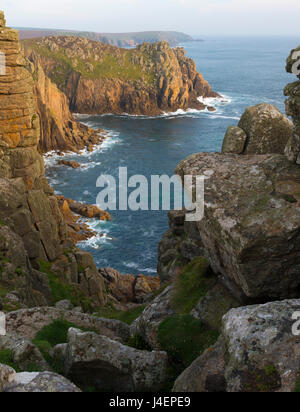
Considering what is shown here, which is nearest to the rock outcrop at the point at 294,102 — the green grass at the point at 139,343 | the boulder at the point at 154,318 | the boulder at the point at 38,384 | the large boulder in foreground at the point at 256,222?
the large boulder in foreground at the point at 256,222

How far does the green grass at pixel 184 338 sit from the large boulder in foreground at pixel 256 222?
3121 mm

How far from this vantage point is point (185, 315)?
22.5 metres

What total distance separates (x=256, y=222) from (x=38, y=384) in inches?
469

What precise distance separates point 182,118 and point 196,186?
16065cm

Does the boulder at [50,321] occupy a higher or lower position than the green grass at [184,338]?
lower

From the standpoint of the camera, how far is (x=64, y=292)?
4353cm

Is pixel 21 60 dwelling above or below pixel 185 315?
above

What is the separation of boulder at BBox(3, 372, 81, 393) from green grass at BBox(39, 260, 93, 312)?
28753 millimetres

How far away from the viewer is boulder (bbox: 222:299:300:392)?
12.4m

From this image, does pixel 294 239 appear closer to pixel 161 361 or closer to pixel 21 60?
pixel 161 361

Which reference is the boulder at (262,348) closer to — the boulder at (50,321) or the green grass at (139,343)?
the green grass at (139,343)

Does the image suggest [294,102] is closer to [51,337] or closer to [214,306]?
[214,306]

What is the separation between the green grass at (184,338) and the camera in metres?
19.9

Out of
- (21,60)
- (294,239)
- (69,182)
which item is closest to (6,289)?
(294,239)
